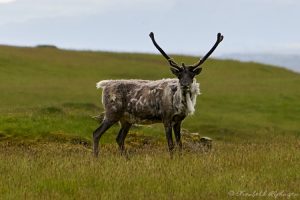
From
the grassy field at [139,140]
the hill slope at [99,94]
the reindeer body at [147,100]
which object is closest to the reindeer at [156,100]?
the reindeer body at [147,100]

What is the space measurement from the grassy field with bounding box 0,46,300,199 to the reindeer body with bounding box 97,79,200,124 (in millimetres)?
994

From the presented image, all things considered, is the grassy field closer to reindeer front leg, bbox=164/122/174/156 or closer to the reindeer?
reindeer front leg, bbox=164/122/174/156

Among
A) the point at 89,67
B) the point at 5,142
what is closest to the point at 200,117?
the point at 5,142

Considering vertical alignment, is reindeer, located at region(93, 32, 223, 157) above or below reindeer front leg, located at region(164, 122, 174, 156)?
above

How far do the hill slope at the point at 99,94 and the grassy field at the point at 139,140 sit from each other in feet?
0.24

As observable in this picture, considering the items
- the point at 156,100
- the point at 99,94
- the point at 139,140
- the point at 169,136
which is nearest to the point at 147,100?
the point at 156,100

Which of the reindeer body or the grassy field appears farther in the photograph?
the reindeer body

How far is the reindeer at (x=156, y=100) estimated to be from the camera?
15516 millimetres

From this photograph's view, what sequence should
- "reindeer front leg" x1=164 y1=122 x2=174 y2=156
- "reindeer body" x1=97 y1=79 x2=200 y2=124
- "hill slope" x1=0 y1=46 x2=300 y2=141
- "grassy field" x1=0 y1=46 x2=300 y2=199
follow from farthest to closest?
"hill slope" x1=0 y1=46 x2=300 y2=141, "reindeer body" x1=97 y1=79 x2=200 y2=124, "reindeer front leg" x1=164 y1=122 x2=174 y2=156, "grassy field" x1=0 y1=46 x2=300 y2=199

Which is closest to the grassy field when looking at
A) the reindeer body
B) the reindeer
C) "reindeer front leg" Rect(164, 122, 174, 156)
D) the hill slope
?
the hill slope

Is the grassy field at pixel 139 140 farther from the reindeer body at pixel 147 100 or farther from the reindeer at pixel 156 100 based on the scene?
the reindeer body at pixel 147 100

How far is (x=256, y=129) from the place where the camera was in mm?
33969

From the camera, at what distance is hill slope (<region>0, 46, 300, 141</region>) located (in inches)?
968

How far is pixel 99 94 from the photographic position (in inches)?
1697
